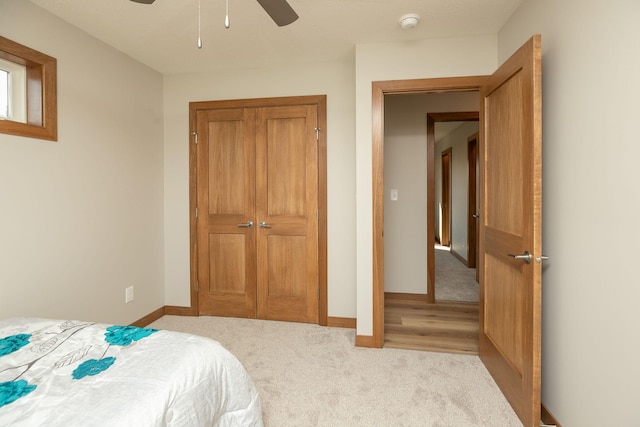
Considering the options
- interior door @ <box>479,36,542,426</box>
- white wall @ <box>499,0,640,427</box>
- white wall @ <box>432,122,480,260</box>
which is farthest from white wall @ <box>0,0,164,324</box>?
white wall @ <box>432,122,480,260</box>

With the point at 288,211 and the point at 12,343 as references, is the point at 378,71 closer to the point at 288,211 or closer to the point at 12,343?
the point at 288,211

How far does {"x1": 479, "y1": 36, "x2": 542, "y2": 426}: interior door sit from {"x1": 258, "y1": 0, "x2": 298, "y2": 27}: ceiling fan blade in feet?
3.90

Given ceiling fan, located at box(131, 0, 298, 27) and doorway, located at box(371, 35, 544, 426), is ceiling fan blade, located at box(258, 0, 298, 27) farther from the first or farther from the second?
doorway, located at box(371, 35, 544, 426)

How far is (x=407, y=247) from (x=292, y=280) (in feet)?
4.78

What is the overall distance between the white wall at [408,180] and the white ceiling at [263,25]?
1.20 metres

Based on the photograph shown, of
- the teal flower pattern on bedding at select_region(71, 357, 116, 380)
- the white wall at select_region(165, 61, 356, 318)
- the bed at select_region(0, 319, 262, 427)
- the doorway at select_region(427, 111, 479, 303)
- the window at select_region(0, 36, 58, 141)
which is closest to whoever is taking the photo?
the bed at select_region(0, 319, 262, 427)

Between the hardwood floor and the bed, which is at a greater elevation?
the bed

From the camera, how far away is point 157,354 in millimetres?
1270

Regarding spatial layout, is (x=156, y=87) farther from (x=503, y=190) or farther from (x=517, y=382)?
(x=517, y=382)

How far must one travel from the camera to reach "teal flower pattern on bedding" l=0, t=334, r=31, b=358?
4.26 ft

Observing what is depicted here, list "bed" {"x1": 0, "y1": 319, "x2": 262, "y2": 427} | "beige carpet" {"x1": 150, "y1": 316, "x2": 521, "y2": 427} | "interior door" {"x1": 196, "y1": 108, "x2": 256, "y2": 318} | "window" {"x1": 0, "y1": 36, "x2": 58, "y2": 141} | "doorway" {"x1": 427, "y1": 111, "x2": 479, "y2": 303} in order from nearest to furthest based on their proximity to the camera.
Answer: "bed" {"x1": 0, "y1": 319, "x2": 262, "y2": 427}
"beige carpet" {"x1": 150, "y1": 316, "x2": 521, "y2": 427}
"window" {"x1": 0, "y1": 36, "x2": 58, "y2": 141}
"interior door" {"x1": 196, "y1": 108, "x2": 256, "y2": 318}
"doorway" {"x1": 427, "y1": 111, "x2": 479, "y2": 303}

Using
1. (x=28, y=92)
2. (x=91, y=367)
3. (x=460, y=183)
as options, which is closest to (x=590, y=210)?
(x=91, y=367)

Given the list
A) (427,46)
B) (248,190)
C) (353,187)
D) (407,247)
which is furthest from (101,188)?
(407,247)

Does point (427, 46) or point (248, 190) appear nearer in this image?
point (427, 46)
